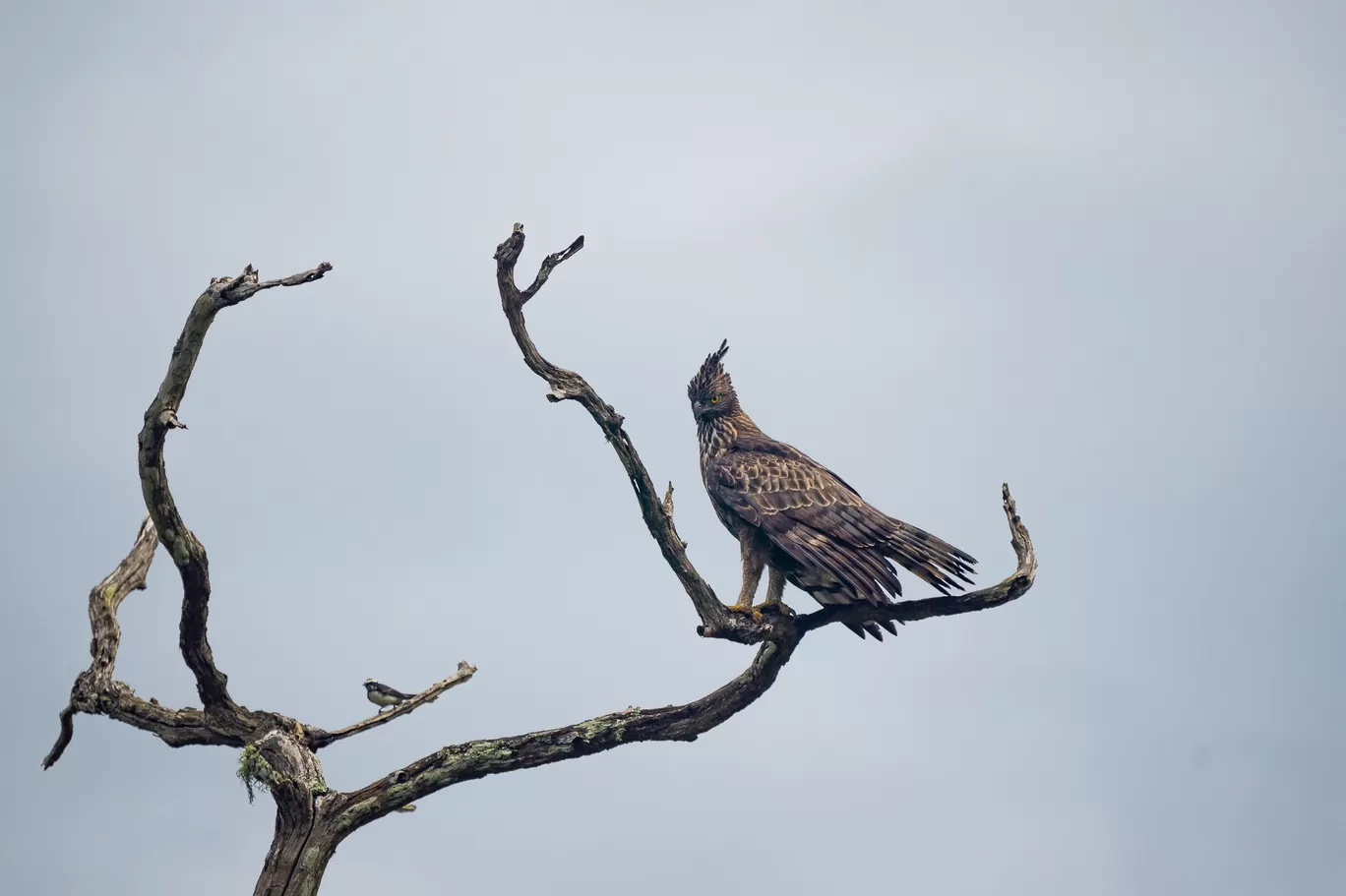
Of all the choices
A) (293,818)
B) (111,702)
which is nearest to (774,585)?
(293,818)

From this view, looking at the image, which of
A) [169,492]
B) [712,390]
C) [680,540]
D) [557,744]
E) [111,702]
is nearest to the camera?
[169,492]

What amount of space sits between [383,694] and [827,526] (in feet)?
11.5

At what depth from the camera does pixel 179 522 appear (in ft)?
26.5

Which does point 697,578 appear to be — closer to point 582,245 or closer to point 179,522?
point 582,245

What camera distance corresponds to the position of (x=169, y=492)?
8.03 metres

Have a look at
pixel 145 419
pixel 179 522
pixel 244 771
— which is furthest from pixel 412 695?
pixel 145 419

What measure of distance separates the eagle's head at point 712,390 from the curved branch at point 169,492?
4098 mm

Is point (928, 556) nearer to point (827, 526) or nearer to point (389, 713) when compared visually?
point (827, 526)

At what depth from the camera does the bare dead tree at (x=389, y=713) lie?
8.18 metres

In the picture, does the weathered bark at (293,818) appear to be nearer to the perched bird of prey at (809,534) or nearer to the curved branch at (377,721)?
the curved branch at (377,721)

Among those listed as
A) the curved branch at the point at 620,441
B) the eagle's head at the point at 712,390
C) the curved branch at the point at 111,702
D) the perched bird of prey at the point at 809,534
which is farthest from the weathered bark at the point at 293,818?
the eagle's head at the point at 712,390

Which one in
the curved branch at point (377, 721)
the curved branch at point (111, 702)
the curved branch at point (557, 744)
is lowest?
the curved branch at point (557, 744)

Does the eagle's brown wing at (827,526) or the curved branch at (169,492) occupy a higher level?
the curved branch at (169,492)

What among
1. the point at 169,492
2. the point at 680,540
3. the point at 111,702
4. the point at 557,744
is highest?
the point at 169,492
